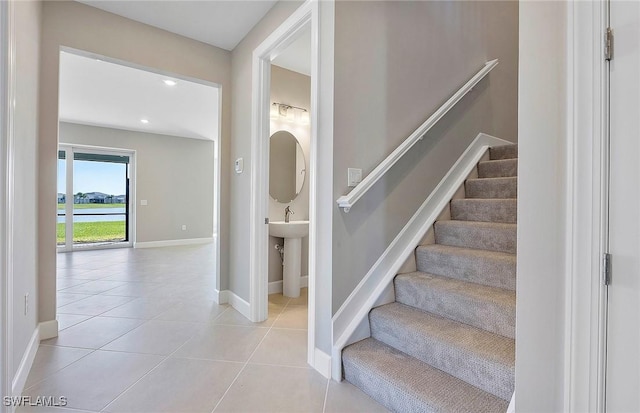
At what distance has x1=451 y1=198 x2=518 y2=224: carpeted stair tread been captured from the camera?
6.80ft

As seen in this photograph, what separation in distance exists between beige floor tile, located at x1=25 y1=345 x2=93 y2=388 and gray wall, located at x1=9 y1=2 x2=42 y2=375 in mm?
165

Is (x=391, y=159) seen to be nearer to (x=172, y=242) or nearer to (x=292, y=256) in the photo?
(x=292, y=256)

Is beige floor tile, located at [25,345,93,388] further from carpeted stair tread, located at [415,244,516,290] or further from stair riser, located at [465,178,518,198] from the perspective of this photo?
stair riser, located at [465,178,518,198]

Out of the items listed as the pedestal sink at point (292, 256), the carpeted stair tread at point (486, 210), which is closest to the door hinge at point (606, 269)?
the carpeted stair tread at point (486, 210)

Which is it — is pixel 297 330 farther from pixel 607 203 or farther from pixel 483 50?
pixel 483 50

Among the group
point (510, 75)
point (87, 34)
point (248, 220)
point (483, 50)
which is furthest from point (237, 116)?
point (510, 75)

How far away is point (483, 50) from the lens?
116 inches

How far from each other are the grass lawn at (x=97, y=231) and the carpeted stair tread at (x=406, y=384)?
7.06m

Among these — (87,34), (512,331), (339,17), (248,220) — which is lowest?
(512,331)

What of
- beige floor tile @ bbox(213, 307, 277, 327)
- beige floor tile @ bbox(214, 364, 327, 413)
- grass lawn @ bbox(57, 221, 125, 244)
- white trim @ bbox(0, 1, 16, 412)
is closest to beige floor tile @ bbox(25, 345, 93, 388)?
white trim @ bbox(0, 1, 16, 412)

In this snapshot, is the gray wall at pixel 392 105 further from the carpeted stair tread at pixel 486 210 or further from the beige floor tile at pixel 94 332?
the beige floor tile at pixel 94 332

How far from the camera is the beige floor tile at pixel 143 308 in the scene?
8.78 ft

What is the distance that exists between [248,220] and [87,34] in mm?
2008

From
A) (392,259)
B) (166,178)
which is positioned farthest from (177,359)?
(166,178)
